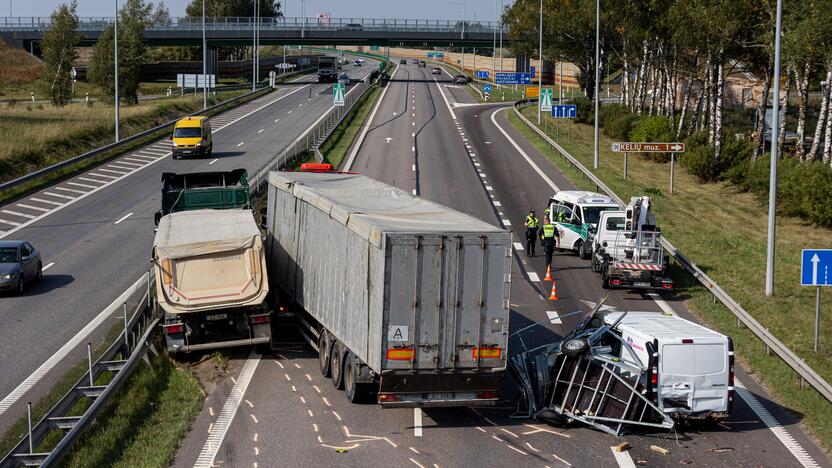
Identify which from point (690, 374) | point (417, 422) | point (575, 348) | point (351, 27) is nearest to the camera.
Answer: point (690, 374)

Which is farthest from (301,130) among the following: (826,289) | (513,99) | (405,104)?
(826,289)

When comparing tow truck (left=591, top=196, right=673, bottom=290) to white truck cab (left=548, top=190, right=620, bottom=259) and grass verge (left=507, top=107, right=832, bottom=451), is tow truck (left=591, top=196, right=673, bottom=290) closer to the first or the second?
grass verge (left=507, top=107, right=832, bottom=451)

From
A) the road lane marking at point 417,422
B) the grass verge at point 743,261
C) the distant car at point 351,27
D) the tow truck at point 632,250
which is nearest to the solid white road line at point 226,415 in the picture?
the road lane marking at point 417,422

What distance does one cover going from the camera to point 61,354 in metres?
20.3

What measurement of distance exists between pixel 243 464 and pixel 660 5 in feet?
166

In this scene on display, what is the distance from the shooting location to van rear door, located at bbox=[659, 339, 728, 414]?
50.6ft

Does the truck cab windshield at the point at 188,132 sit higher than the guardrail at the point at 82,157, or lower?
higher

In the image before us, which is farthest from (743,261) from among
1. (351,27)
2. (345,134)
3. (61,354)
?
(351,27)

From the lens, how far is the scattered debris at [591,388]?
608 inches

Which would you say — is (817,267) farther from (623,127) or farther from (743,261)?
(623,127)

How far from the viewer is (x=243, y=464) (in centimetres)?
1412

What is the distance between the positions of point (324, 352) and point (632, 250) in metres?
11.4

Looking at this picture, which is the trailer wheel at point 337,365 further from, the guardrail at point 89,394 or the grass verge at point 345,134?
the grass verge at point 345,134

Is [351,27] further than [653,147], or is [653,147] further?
[351,27]
